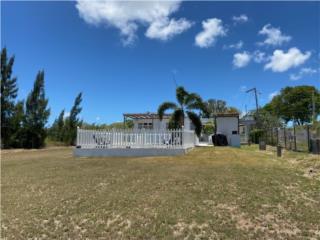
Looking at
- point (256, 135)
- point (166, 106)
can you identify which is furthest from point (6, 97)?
point (256, 135)

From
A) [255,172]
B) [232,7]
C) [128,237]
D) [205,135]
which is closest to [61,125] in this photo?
[205,135]

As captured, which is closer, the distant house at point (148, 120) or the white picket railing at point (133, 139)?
the white picket railing at point (133, 139)

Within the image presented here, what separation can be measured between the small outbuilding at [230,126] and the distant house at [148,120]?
4.40m

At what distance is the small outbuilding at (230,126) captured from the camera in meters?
24.7

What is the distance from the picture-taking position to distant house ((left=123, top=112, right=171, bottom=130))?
25.8 m

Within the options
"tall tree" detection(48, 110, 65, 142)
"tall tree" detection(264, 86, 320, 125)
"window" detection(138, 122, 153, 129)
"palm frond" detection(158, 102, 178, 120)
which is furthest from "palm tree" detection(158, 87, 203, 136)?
"tall tree" detection(264, 86, 320, 125)

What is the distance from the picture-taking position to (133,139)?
49.1 feet

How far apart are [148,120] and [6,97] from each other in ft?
46.2

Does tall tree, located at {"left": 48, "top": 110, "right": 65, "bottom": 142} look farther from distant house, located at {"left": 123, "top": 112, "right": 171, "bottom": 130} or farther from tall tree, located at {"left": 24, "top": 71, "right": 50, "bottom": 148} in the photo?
distant house, located at {"left": 123, "top": 112, "right": 171, "bottom": 130}

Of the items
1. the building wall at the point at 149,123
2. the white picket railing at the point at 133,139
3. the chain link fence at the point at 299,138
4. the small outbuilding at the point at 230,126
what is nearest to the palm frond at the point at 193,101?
the white picket railing at the point at 133,139

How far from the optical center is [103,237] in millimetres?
5035

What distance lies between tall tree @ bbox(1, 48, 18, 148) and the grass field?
71.7 feet

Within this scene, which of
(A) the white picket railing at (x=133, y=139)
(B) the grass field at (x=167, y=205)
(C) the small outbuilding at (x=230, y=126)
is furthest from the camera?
(C) the small outbuilding at (x=230, y=126)

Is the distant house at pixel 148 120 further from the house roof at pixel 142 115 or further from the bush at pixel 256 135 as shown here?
the bush at pixel 256 135
